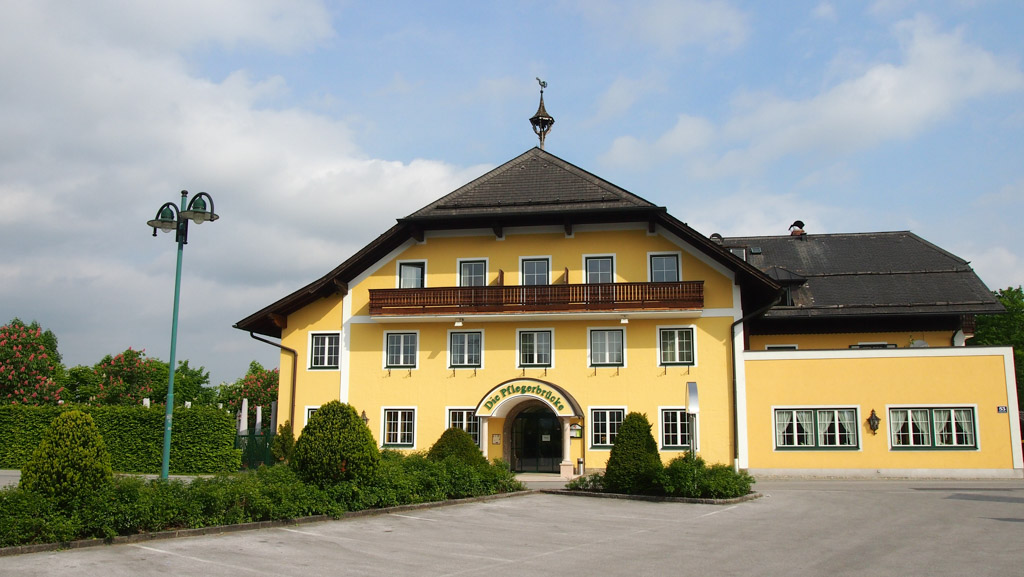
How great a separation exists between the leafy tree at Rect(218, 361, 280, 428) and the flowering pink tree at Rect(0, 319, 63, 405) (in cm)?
1688

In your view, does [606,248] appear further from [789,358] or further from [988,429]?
[988,429]

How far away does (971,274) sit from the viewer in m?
32.3

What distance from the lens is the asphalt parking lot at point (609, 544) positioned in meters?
10.6

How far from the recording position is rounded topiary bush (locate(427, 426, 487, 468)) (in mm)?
21203

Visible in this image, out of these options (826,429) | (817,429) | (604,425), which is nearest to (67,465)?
(604,425)

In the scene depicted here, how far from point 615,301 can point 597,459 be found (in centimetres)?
518

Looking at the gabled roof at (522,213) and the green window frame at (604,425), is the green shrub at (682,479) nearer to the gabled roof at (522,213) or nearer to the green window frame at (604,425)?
the green window frame at (604,425)

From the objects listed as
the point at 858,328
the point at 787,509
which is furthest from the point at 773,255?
the point at 787,509

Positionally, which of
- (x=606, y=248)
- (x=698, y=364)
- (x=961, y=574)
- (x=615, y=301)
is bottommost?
(x=961, y=574)

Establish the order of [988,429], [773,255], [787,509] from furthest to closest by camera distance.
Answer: [773,255], [988,429], [787,509]

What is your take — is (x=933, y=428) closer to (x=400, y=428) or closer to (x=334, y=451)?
(x=400, y=428)

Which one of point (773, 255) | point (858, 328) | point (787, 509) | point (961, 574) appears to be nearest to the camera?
point (961, 574)

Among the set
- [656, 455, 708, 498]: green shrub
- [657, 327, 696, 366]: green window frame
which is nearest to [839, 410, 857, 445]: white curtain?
[657, 327, 696, 366]: green window frame

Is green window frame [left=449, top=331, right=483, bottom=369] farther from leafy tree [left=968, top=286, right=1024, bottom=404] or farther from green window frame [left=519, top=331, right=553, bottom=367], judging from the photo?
leafy tree [left=968, top=286, right=1024, bottom=404]
